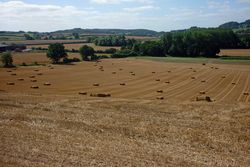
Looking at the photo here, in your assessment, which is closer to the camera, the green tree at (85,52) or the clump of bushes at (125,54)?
the green tree at (85,52)

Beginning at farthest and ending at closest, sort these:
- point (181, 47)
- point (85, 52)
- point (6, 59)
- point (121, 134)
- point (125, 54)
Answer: point (181, 47)
point (125, 54)
point (85, 52)
point (6, 59)
point (121, 134)

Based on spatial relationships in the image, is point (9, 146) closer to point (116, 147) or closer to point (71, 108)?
point (116, 147)

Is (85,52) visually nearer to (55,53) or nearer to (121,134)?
(55,53)

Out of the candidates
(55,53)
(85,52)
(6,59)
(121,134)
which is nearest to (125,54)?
(85,52)

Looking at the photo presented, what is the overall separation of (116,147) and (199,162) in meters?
3.97

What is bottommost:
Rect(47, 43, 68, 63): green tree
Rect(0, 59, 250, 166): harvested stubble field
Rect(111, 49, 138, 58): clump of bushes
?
Rect(111, 49, 138, 58): clump of bushes

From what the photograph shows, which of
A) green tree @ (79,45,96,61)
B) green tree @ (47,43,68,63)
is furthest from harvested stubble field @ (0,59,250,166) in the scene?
green tree @ (79,45,96,61)

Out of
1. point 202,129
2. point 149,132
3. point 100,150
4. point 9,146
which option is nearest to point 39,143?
point 9,146

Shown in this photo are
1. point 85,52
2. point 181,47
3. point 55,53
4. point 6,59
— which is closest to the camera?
point 6,59

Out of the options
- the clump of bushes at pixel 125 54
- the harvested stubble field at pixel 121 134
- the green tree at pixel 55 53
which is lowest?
the clump of bushes at pixel 125 54

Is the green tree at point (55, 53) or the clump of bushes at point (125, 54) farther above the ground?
the green tree at point (55, 53)

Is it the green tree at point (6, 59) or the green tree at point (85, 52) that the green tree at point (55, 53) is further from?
the green tree at point (6, 59)

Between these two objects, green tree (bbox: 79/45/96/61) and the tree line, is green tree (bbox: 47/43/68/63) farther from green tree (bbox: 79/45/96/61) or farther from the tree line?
the tree line

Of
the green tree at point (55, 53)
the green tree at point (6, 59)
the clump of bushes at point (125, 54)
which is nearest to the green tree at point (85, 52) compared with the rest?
the green tree at point (55, 53)
